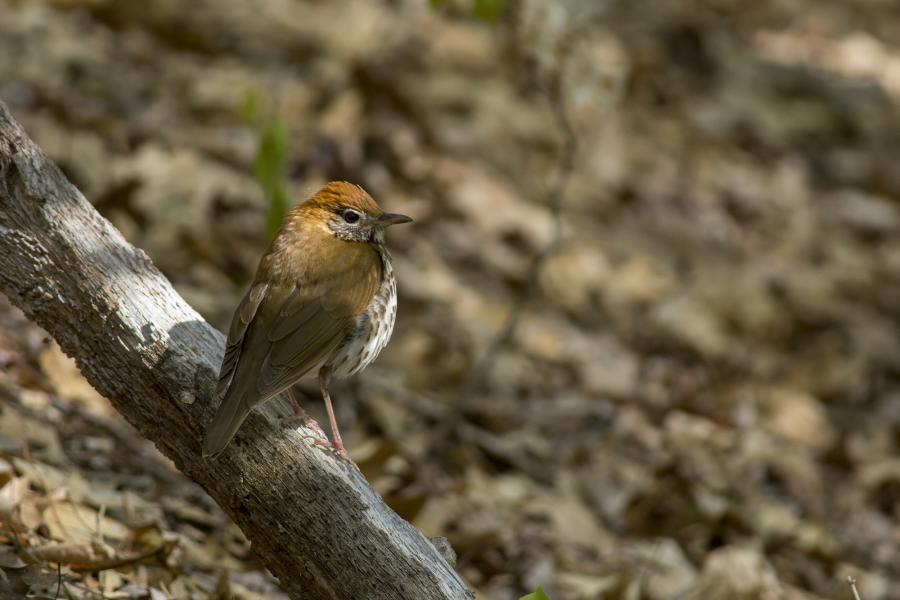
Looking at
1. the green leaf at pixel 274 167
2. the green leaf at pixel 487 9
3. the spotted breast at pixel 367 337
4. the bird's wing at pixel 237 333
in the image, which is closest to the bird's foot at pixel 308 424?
the bird's wing at pixel 237 333

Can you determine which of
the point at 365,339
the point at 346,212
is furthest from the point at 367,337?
the point at 346,212

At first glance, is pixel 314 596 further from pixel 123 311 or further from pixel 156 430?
pixel 123 311

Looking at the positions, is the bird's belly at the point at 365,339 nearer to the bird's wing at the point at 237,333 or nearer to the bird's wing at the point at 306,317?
the bird's wing at the point at 306,317

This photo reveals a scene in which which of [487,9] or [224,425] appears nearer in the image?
[224,425]

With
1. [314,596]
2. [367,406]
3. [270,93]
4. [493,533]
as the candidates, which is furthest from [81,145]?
[314,596]

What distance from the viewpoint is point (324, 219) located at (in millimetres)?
4574

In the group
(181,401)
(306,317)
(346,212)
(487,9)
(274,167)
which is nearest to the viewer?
(181,401)

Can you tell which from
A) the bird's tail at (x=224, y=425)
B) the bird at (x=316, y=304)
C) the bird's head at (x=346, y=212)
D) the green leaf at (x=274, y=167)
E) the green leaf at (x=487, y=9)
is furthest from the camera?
the green leaf at (x=487, y=9)

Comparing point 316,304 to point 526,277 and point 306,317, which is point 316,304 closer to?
point 306,317

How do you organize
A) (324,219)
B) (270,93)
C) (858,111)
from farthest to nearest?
(858,111), (270,93), (324,219)

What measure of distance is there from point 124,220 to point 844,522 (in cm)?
448

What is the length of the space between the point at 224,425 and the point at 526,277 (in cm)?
459

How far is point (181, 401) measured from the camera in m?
3.57

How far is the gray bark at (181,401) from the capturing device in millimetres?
3434
